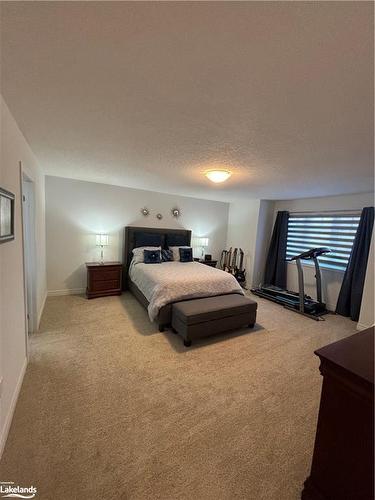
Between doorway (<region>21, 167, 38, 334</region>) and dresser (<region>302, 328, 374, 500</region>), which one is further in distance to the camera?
doorway (<region>21, 167, 38, 334</region>)

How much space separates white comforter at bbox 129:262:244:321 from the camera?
2.97m

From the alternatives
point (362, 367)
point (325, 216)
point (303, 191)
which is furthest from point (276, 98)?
point (325, 216)

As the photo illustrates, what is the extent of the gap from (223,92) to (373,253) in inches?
136

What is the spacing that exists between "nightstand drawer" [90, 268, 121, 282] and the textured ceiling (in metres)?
2.44

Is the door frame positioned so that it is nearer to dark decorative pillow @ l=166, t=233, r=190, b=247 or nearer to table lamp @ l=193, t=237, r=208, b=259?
dark decorative pillow @ l=166, t=233, r=190, b=247

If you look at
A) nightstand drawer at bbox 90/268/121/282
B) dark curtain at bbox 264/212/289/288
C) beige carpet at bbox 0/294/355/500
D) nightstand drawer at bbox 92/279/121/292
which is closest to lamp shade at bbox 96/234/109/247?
nightstand drawer at bbox 90/268/121/282

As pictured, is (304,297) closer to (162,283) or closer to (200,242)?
(200,242)

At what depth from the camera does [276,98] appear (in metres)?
1.25

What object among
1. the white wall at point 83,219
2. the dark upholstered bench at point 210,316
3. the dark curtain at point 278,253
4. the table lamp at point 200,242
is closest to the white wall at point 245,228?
the dark curtain at point 278,253

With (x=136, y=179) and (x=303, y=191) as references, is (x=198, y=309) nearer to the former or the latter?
(x=136, y=179)

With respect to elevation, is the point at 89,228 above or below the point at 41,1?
below

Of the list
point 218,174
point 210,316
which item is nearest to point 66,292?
point 210,316

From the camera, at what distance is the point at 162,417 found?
1.65 meters

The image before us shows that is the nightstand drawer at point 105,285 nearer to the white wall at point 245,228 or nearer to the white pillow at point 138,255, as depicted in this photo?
the white pillow at point 138,255
